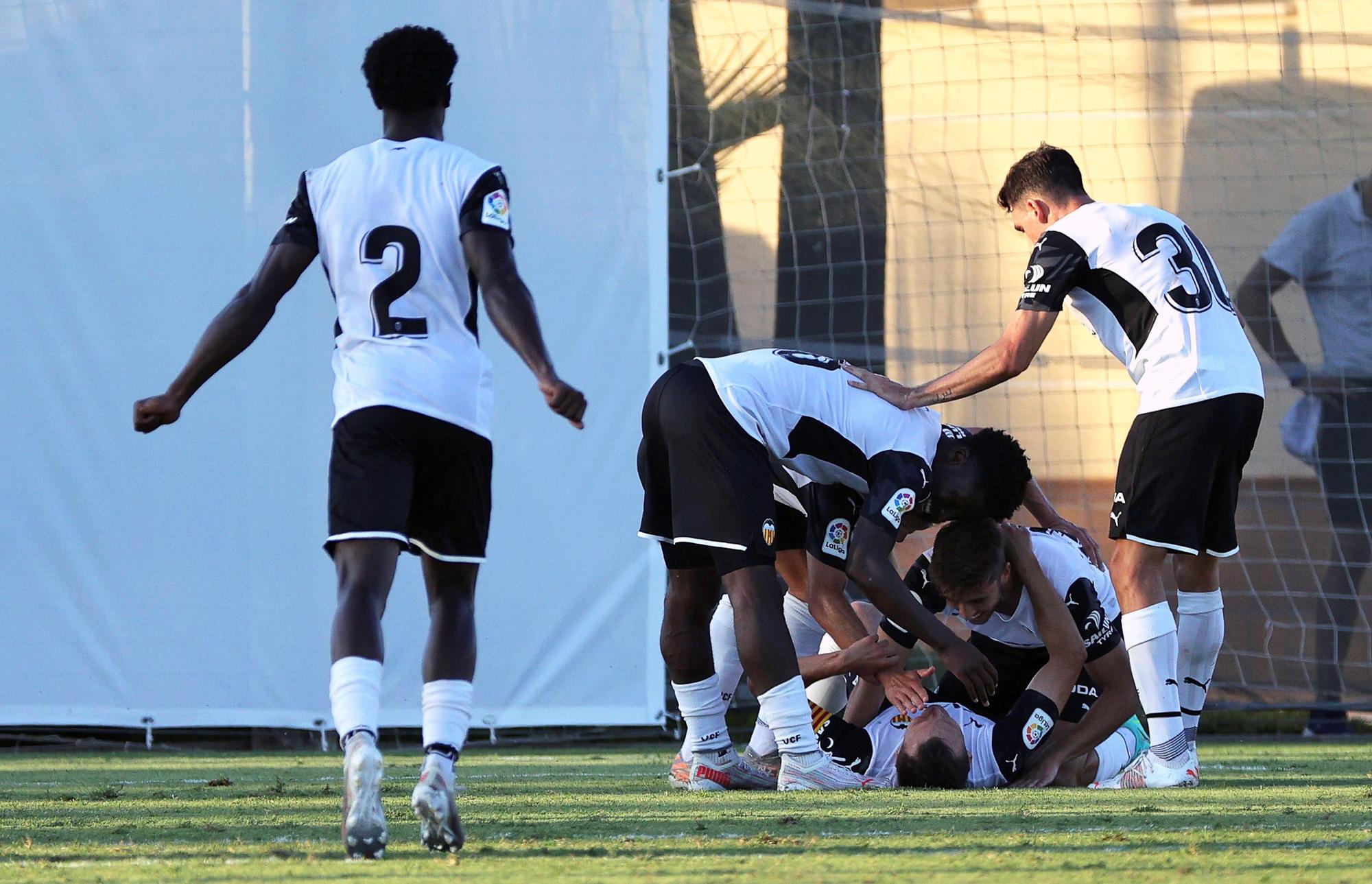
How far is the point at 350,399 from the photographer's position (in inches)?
121

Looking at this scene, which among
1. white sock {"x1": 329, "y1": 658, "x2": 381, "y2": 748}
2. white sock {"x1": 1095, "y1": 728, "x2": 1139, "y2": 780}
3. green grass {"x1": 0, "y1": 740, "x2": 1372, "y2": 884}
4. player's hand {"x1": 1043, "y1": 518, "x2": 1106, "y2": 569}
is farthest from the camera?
player's hand {"x1": 1043, "y1": 518, "x2": 1106, "y2": 569}

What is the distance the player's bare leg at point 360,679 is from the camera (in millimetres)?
2639

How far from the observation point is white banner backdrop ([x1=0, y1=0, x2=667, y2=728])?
21.5 ft

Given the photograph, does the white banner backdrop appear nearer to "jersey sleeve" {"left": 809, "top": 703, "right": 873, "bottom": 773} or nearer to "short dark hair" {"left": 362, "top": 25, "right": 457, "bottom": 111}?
"jersey sleeve" {"left": 809, "top": 703, "right": 873, "bottom": 773}

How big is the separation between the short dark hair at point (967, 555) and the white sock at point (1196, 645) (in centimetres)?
66

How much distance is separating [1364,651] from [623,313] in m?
3.70

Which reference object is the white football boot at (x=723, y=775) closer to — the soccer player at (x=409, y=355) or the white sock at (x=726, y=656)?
the white sock at (x=726, y=656)

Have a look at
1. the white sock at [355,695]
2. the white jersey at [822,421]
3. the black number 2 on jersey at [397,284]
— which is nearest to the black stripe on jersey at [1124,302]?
the white jersey at [822,421]

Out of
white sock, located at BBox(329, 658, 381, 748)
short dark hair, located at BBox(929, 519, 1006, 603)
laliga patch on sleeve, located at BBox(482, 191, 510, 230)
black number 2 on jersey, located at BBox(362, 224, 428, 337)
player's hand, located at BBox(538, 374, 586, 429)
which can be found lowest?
white sock, located at BBox(329, 658, 381, 748)

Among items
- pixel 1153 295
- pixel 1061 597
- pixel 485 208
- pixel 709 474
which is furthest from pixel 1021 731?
pixel 485 208

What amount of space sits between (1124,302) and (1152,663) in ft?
3.20

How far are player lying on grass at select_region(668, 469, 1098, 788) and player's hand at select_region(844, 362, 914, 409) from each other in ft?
0.49

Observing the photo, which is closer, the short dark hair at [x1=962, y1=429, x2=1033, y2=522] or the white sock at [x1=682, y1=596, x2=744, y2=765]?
the short dark hair at [x1=962, y1=429, x2=1033, y2=522]

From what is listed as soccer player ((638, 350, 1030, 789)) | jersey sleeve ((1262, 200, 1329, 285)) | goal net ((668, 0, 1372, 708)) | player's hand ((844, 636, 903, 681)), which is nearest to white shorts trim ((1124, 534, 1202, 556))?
soccer player ((638, 350, 1030, 789))
